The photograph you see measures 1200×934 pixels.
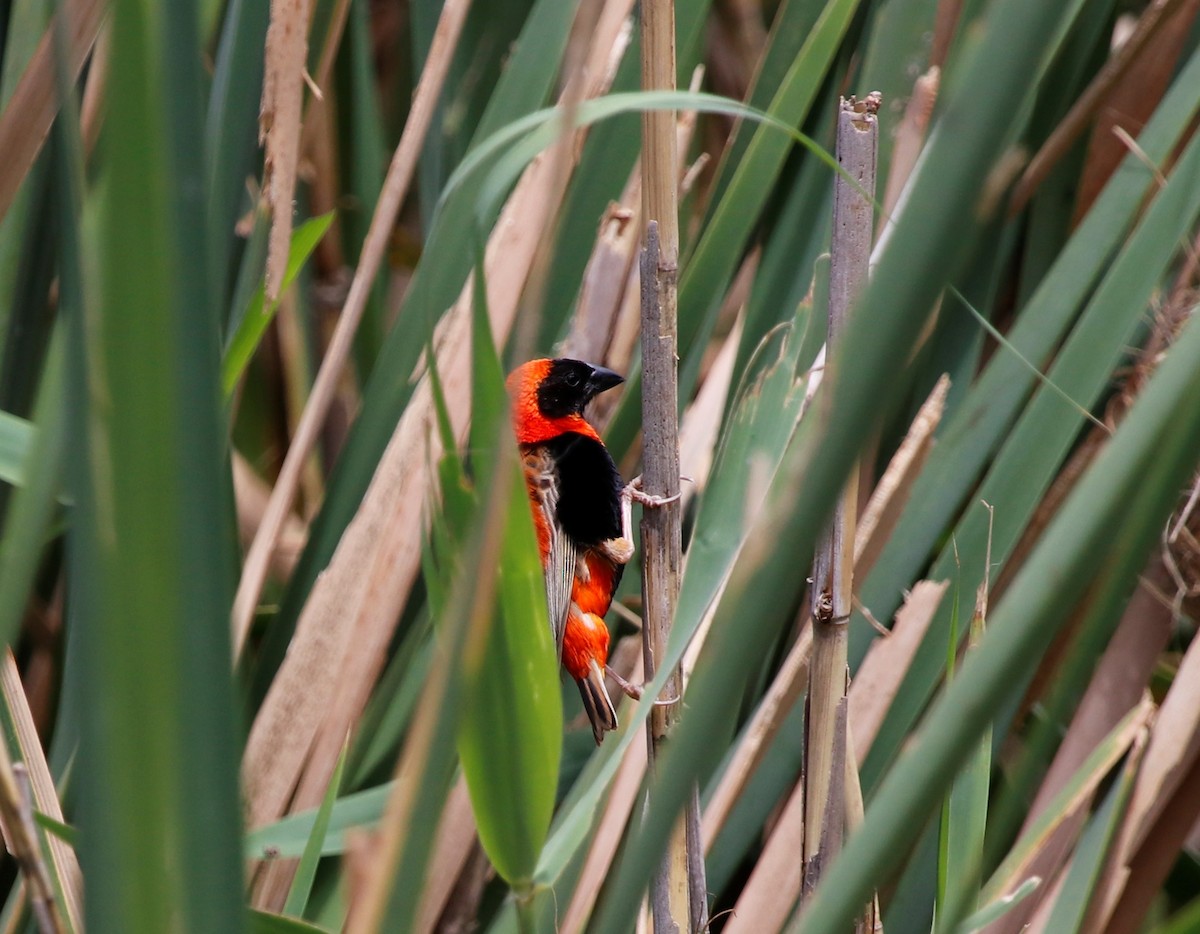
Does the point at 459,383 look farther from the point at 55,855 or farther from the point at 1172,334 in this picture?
the point at 1172,334

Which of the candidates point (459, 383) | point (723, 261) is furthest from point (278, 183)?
point (723, 261)

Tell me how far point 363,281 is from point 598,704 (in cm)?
72

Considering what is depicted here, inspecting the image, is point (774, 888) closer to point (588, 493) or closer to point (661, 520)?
point (661, 520)

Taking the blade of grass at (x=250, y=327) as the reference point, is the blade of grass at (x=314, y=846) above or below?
below

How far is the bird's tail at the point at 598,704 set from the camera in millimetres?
1681

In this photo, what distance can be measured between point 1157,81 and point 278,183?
4.68 ft

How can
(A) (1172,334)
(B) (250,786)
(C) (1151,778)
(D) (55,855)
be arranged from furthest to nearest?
(A) (1172,334) → (B) (250,786) → (C) (1151,778) → (D) (55,855)

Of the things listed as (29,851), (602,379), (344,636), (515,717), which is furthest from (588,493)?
(29,851)

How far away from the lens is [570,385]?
197 centimetres

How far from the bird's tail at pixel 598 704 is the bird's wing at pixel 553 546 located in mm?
61

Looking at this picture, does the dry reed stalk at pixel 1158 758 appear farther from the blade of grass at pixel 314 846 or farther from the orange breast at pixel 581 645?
the blade of grass at pixel 314 846

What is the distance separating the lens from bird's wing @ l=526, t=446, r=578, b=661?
1.66m

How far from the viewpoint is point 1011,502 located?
4.91 feet

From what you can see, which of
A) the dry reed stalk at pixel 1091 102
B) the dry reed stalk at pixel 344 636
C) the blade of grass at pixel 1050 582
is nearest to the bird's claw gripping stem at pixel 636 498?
the dry reed stalk at pixel 344 636
